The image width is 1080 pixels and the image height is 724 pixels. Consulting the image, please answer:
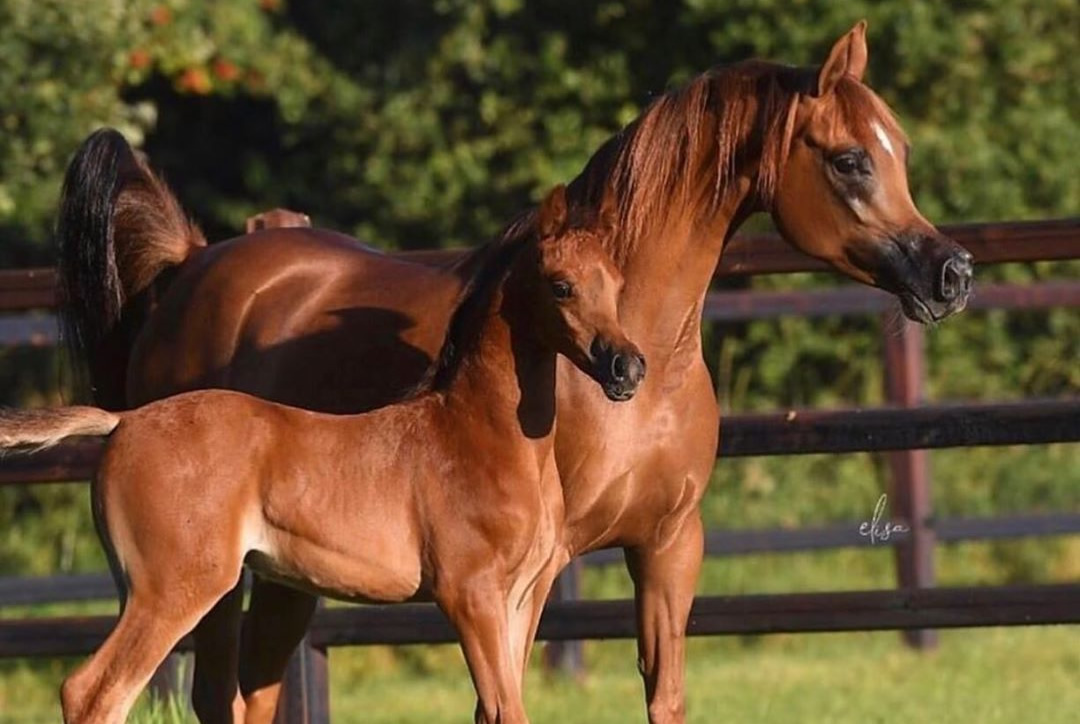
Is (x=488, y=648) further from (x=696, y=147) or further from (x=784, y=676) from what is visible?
(x=784, y=676)

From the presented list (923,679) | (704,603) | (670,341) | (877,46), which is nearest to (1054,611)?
(704,603)

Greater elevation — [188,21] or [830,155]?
[830,155]

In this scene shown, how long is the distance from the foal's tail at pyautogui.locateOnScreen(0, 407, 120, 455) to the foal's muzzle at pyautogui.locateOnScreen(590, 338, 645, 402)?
878 millimetres

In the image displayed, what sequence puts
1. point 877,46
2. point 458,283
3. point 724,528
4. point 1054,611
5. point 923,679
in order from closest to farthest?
point 458,283 → point 1054,611 → point 923,679 → point 724,528 → point 877,46

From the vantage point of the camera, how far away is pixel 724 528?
9.95 meters

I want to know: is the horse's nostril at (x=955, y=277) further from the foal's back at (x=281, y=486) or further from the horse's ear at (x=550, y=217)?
the foal's back at (x=281, y=486)

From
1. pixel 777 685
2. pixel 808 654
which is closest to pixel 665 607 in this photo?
pixel 777 685

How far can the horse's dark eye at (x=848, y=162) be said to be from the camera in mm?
4536

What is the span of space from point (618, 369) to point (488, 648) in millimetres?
555

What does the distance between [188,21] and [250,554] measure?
726 cm

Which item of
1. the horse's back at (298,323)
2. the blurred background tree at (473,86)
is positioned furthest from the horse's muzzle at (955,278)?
the blurred background tree at (473,86)

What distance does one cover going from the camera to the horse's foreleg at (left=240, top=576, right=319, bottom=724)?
18.0 ft

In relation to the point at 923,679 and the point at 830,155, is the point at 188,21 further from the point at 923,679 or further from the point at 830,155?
the point at 830,155

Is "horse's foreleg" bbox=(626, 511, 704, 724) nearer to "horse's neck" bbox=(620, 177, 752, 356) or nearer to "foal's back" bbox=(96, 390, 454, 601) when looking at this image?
"horse's neck" bbox=(620, 177, 752, 356)
